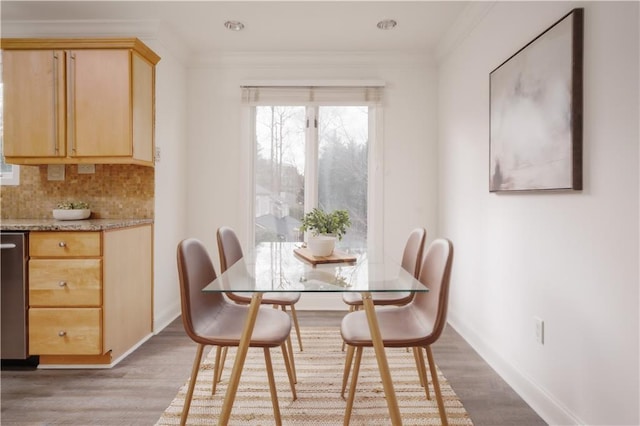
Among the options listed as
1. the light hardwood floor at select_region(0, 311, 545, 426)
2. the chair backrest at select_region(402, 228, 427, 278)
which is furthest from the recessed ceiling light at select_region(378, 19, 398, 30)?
the light hardwood floor at select_region(0, 311, 545, 426)

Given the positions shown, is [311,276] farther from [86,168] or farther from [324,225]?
[86,168]

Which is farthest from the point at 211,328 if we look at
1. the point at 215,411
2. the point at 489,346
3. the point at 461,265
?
the point at 461,265

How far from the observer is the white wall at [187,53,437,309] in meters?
3.67

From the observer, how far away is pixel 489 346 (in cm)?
252

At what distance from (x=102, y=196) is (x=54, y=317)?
1.06 m

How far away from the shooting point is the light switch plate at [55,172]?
303cm

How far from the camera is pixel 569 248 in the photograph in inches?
66.9

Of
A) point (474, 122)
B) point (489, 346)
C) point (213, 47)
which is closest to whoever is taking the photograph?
point (489, 346)

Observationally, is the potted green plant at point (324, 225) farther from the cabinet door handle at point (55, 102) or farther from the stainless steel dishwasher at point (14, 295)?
the cabinet door handle at point (55, 102)

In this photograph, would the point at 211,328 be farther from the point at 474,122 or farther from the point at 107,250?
the point at 474,122

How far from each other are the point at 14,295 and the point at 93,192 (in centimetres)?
99

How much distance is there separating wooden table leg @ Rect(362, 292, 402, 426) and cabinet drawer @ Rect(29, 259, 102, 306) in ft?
5.75

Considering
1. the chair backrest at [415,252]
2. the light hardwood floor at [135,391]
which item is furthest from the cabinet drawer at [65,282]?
the chair backrest at [415,252]

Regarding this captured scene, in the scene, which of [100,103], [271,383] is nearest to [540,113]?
[271,383]
